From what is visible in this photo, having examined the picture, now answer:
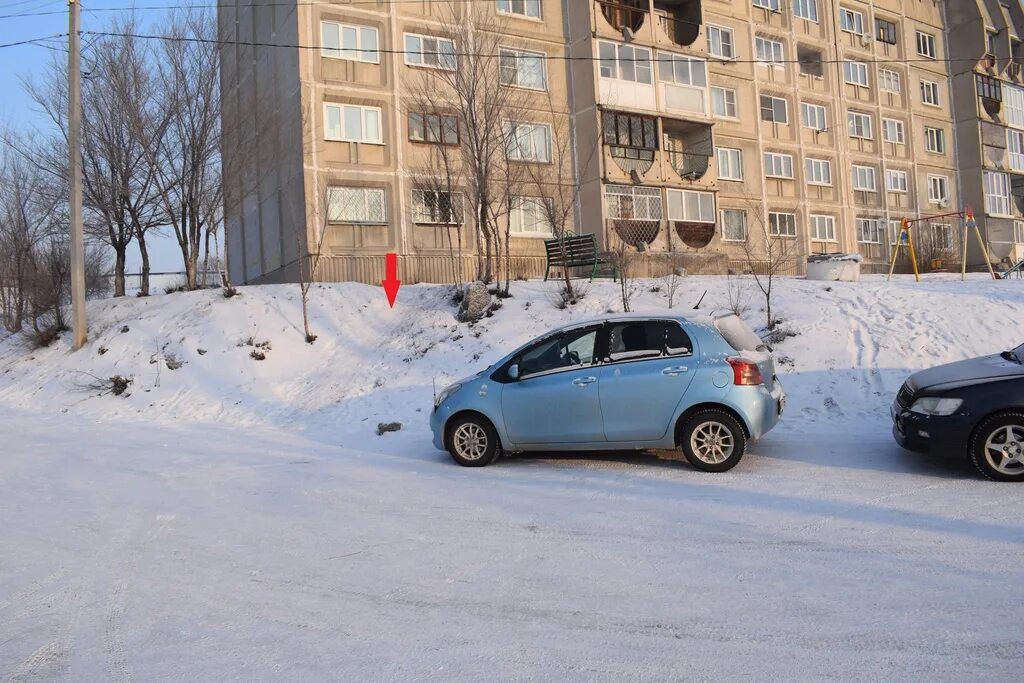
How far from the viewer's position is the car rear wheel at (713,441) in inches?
298

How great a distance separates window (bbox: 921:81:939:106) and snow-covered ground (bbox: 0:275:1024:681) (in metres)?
32.3

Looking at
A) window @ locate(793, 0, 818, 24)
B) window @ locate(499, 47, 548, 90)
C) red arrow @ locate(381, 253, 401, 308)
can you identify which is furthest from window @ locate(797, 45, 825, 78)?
red arrow @ locate(381, 253, 401, 308)

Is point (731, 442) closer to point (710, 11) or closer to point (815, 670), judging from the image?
point (815, 670)

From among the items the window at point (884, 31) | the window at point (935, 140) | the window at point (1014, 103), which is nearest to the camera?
the window at point (884, 31)

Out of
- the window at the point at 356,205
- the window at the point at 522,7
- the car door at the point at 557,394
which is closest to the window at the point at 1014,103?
the window at the point at 522,7

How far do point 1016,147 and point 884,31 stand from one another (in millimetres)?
11202

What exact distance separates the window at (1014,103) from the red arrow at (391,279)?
37210 mm

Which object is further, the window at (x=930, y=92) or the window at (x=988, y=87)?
the window at (x=988, y=87)

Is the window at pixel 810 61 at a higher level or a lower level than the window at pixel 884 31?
lower

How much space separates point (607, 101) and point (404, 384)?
1698cm

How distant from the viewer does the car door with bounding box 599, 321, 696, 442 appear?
7719 mm

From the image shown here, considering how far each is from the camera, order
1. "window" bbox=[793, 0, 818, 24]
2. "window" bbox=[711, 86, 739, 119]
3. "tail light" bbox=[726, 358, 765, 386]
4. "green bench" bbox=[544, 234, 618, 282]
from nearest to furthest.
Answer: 1. "tail light" bbox=[726, 358, 765, 386]
2. "green bench" bbox=[544, 234, 618, 282]
3. "window" bbox=[711, 86, 739, 119]
4. "window" bbox=[793, 0, 818, 24]

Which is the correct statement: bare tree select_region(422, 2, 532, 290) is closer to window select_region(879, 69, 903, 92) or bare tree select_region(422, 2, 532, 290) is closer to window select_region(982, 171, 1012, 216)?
window select_region(879, 69, 903, 92)

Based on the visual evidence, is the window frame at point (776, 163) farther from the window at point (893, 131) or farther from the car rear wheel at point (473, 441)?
the car rear wheel at point (473, 441)
